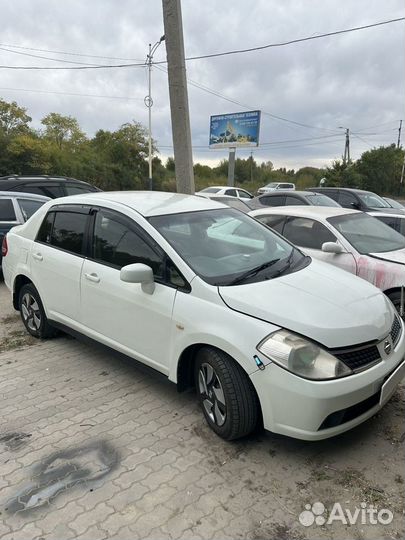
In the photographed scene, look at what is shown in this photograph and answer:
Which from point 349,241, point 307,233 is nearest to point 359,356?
point 349,241

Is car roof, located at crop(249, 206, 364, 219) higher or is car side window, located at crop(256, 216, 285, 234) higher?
car roof, located at crop(249, 206, 364, 219)

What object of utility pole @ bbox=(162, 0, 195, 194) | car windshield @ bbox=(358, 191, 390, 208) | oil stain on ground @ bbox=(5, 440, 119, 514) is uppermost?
utility pole @ bbox=(162, 0, 195, 194)

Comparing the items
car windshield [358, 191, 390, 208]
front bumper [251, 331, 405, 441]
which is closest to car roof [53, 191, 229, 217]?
front bumper [251, 331, 405, 441]

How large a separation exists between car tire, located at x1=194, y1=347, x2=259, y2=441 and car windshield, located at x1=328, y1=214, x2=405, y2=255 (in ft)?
10.1

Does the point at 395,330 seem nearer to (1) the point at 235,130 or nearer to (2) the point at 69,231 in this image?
(2) the point at 69,231

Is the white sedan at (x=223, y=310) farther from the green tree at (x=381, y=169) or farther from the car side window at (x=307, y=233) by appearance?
the green tree at (x=381, y=169)

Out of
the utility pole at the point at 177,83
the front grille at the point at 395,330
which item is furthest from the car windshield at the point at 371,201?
the front grille at the point at 395,330

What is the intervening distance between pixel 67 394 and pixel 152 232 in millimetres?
1537

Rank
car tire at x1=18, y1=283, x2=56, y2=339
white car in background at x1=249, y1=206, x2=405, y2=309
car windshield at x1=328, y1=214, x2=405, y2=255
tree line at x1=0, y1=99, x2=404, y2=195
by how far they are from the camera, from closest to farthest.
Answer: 1. car tire at x1=18, y1=283, x2=56, y2=339
2. white car in background at x1=249, y1=206, x2=405, y2=309
3. car windshield at x1=328, y1=214, x2=405, y2=255
4. tree line at x1=0, y1=99, x2=404, y2=195

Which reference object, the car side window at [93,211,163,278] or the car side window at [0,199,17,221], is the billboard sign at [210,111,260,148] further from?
the car side window at [93,211,163,278]

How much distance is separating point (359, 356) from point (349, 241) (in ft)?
9.64

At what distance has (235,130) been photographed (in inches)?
1116

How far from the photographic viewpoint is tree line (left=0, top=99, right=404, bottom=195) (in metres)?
24.9

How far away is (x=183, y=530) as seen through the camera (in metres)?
2.24
